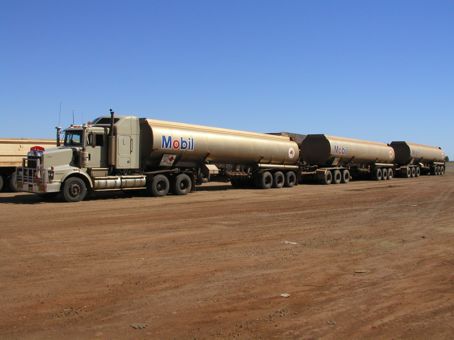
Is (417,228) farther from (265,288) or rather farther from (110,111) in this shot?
(110,111)

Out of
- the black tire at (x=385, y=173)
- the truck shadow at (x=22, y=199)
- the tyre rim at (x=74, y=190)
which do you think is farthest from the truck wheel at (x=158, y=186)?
the black tire at (x=385, y=173)

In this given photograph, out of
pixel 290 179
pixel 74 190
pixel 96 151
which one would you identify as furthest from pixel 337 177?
pixel 74 190

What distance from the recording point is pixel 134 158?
21.5 meters

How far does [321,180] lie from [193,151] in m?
13.1

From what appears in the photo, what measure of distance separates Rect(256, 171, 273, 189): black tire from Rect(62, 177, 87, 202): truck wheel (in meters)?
11.4

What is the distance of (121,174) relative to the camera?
2127 cm

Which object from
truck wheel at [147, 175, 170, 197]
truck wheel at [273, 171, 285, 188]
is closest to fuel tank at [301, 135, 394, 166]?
truck wheel at [273, 171, 285, 188]

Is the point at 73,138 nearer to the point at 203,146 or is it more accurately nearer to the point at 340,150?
the point at 203,146

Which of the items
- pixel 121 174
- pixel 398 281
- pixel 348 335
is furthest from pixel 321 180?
pixel 348 335

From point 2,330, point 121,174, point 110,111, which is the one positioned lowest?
point 2,330

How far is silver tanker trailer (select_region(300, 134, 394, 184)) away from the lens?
110 feet

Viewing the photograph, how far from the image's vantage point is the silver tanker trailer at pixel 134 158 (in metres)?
19.1

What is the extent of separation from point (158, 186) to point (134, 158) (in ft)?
5.78

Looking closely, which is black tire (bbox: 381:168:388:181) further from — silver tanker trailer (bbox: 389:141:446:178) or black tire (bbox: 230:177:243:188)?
black tire (bbox: 230:177:243:188)
